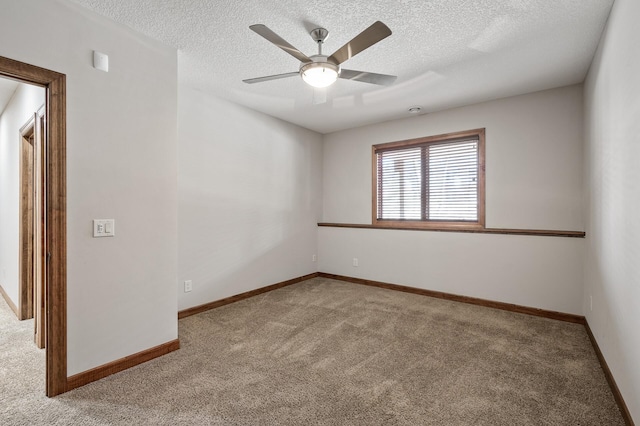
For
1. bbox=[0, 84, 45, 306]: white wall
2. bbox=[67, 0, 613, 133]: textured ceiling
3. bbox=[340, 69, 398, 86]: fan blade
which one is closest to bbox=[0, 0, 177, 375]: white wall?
bbox=[67, 0, 613, 133]: textured ceiling

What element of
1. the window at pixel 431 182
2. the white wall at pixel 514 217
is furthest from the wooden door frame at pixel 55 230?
the window at pixel 431 182

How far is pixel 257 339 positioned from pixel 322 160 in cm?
345

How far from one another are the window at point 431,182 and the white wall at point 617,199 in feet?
4.41

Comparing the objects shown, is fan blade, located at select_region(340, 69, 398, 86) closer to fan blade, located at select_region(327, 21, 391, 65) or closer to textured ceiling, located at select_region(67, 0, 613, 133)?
fan blade, located at select_region(327, 21, 391, 65)

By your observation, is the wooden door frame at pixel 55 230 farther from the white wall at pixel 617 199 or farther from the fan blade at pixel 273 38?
the white wall at pixel 617 199

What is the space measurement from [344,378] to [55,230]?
6.82ft

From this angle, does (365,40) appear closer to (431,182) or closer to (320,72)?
(320,72)

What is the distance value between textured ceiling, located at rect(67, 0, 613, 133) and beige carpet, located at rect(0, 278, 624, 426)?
2465 millimetres

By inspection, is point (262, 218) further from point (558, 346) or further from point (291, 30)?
point (558, 346)

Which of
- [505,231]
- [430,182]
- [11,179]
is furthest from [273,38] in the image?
[11,179]

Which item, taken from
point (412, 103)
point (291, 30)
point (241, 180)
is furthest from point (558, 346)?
point (241, 180)

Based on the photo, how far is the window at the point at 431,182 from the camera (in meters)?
4.09

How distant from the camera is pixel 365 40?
6.22ft

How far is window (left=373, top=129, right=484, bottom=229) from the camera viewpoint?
4090 millimetres
